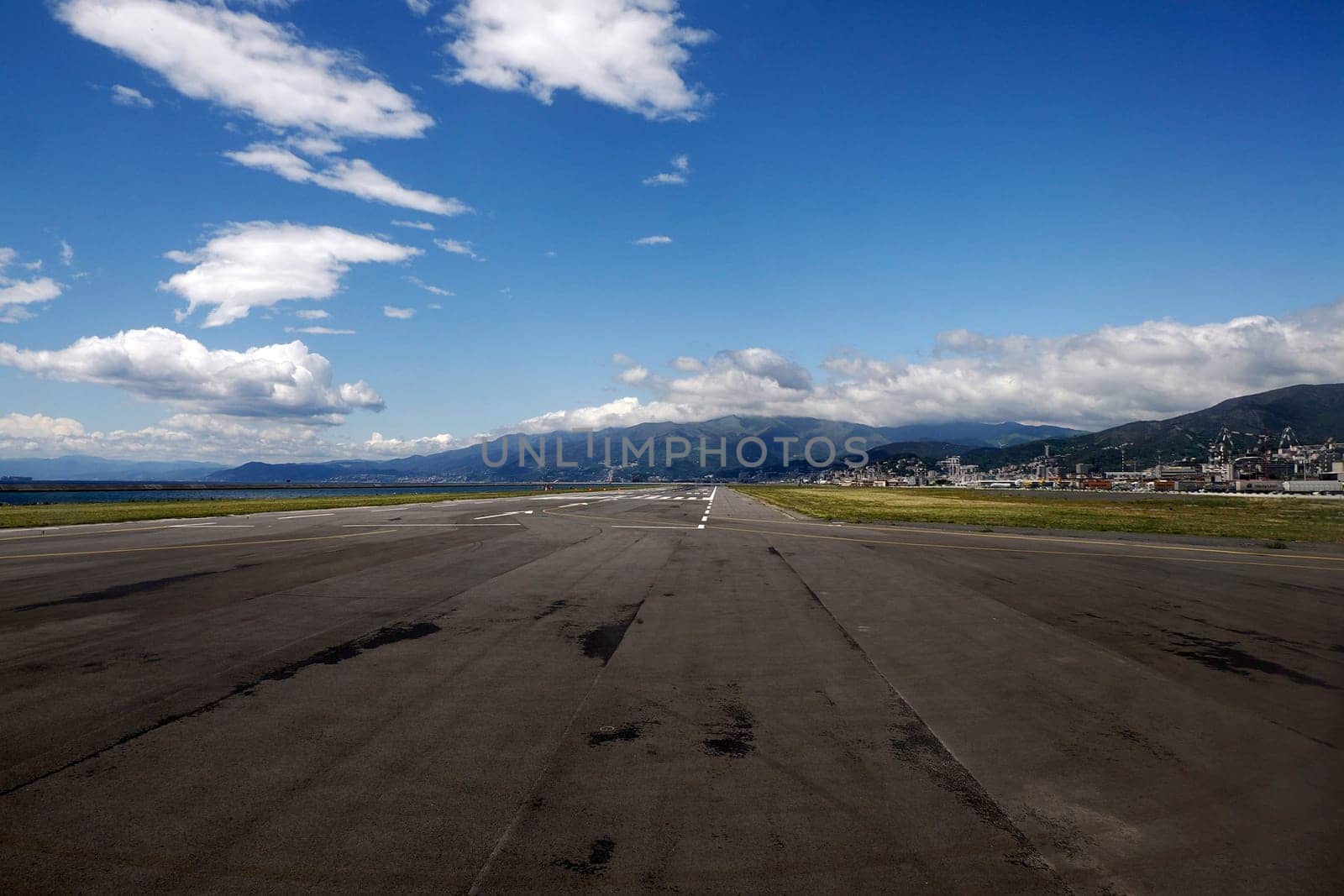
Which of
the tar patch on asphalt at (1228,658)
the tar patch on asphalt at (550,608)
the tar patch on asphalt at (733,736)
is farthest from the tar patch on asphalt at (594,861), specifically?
the tar patch on asphalt at (1228,658)

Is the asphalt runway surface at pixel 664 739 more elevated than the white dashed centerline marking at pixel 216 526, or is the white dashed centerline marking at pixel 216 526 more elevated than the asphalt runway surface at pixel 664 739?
the white dashed centerline marking at pixel 216 526

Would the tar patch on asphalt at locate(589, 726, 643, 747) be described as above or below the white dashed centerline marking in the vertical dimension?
below

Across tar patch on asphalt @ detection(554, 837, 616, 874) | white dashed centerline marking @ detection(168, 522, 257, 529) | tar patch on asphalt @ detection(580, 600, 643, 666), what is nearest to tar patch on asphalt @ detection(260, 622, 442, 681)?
tar patch on asphalt @ detection(580, 600, 643, 666)

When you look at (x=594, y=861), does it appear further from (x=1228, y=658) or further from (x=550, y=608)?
(x=1228, y=658)

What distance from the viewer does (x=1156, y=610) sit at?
13062 millimetres

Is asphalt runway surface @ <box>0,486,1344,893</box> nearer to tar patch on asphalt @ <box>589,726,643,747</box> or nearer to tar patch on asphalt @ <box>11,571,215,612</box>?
tar patch on asphalt @ <box>589,726,643,747</box>

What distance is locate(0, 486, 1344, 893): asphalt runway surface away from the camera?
427 centimetres

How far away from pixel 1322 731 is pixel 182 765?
33.7 ft

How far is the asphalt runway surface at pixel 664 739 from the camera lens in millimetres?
4266

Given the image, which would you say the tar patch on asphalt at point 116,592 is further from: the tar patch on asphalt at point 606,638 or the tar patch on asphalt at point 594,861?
the tar patch on asphalt at point 594,861

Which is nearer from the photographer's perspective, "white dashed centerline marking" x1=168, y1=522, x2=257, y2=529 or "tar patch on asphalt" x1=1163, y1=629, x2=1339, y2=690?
"tar patch on asphalt" x1=1163, y1=629, x2=1339, y2=690

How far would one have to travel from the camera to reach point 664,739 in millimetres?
6273

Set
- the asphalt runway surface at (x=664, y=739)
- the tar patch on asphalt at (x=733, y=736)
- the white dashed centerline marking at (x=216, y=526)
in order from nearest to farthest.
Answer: the asphalt runway surface at (x=664, y=739) < the tar patch on asphalt at (x=733, y=736) < the white dashed centerline marking at (x=216, y=526)

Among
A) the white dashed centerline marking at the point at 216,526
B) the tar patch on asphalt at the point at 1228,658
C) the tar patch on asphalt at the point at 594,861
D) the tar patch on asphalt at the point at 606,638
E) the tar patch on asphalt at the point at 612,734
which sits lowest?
the tar patch on asphalt at the point at 1228,658
